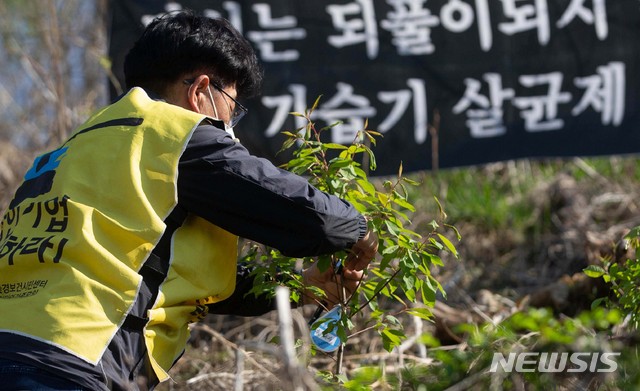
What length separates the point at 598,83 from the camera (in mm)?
5410

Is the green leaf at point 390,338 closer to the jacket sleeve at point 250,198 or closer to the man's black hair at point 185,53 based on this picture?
the jacket sleeve at point 250,198

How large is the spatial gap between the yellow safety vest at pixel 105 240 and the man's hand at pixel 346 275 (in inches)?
15.9

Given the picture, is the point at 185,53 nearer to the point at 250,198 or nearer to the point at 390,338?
the point at 250,198

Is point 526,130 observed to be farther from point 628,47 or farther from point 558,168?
point 558,168

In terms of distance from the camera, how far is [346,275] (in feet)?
9.37

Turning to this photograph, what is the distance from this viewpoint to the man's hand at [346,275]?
8.86ft

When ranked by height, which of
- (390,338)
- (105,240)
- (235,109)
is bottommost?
(390,338)

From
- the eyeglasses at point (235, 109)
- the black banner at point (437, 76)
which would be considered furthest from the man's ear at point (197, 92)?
the black banner at point (437, 76)

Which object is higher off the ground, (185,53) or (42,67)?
(185,53)

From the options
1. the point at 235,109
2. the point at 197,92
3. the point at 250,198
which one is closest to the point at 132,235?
the point at 250,198

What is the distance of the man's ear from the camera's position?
2725mm

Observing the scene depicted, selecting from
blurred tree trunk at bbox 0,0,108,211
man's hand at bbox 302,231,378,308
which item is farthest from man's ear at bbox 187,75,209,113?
blurred tree trunk at bbox 0,0,108,211

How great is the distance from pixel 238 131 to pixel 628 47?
2.27 m

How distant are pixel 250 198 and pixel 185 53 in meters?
0.55
